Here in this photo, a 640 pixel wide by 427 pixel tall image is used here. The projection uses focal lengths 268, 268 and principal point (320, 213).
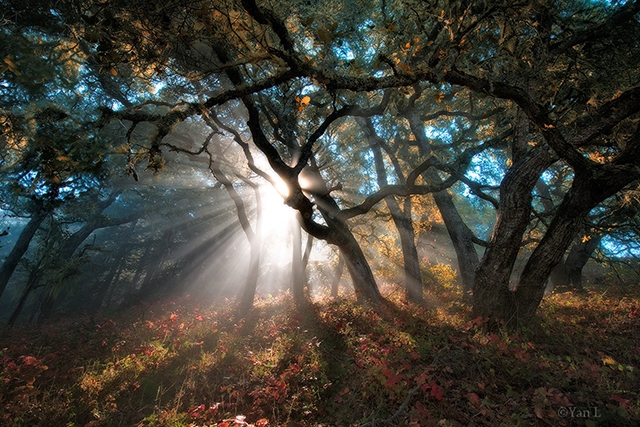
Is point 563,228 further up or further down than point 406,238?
further up

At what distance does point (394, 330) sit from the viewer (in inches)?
259

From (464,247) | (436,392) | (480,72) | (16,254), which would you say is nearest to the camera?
(436,392)

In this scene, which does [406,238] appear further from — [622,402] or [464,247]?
[622,402]

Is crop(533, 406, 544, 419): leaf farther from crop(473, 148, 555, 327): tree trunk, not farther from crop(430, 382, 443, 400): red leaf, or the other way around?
crop(473, 148, 555, 327): tree trunk

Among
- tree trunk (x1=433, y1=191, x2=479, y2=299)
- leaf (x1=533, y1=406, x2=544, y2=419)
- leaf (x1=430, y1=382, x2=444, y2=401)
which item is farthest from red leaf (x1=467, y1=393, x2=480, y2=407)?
tree trunk (x1=433, y1=191, x2=479, y2=299)

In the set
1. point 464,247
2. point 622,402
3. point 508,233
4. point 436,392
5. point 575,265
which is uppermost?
point 508,233

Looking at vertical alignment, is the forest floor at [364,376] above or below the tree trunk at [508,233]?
below

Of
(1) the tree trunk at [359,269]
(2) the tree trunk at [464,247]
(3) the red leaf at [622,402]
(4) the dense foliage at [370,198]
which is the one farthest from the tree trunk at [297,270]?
(3) the red leaf at [622,402]

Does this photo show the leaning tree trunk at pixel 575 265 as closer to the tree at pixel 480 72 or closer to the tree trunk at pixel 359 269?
the tree at pixel 480 72

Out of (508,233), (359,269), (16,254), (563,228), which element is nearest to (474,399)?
(508,233)

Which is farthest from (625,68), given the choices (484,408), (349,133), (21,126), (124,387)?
(124,387)

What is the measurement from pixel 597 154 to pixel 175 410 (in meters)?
10.4

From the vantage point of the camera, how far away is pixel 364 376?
4.72 meters

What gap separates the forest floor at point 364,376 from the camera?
3634 millimetres
